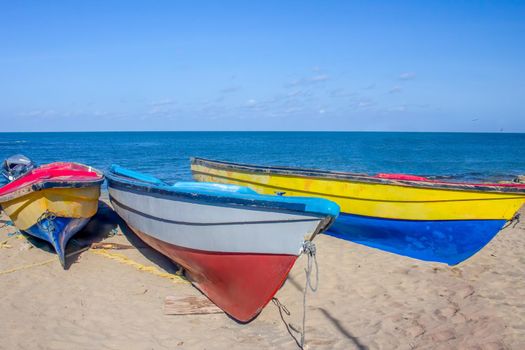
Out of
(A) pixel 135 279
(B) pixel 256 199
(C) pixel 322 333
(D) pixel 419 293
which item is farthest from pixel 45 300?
(D) pixel 419 293

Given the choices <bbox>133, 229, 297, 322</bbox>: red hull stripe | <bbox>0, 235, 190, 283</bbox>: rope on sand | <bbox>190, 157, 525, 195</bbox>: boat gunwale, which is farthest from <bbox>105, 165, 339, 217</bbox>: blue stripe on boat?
<bbox>190, 157, 525, 195</bbox>: boat gunwale

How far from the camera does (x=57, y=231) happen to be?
6.34 m

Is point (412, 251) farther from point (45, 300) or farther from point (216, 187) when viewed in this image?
point (45, 300)

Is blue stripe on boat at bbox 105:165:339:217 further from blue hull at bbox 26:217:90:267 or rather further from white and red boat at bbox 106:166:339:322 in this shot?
blue hull at bbox 26:217:90:267


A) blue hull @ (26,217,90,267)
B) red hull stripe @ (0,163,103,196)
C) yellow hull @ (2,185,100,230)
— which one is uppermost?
red hull stripe @ (0,163,103,196)

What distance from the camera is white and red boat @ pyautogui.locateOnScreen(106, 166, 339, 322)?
4.12 m

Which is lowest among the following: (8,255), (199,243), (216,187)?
(8,255)

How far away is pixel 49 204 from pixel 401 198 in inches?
236

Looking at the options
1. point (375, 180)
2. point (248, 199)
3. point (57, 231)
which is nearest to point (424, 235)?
point (375, 180)

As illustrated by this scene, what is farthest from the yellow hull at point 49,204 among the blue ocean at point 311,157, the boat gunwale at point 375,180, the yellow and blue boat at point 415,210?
the blue ocean at point 311,157

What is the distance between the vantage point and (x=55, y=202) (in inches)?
245

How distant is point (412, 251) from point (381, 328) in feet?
9.34

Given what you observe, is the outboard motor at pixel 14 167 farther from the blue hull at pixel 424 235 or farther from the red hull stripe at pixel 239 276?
the blue hull at pixel 424 235

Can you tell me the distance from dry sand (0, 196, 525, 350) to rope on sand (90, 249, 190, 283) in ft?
0.36
